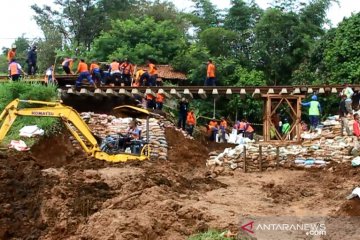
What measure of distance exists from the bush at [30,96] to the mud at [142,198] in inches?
133

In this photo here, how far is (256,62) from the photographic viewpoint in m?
38.5

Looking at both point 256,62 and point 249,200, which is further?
point 256,62

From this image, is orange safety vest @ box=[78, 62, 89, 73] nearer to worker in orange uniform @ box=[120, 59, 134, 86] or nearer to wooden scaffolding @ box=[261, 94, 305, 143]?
worker in orange uniform @ box=[120, 59, 134, 86]

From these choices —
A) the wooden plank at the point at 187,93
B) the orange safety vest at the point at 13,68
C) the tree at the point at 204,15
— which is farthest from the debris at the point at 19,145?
the tree at the point at 204,15

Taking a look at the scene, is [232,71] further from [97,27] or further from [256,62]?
[97,27]

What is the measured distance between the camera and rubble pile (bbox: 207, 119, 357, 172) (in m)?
20.4

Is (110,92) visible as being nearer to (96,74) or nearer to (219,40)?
(96,74)

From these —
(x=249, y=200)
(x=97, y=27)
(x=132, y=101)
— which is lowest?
(x=249, y=200)

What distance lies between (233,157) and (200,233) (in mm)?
10809

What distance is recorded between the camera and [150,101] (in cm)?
2616

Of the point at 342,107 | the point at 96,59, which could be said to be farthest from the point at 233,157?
the point at 96,59

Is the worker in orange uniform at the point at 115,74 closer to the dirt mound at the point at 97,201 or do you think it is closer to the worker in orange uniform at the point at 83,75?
the worker in orange uniform at the point at 83,75

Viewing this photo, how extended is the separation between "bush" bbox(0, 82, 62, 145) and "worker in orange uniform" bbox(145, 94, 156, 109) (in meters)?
3.97

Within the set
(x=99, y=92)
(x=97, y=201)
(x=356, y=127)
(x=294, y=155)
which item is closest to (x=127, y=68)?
(x=99, y=92)
